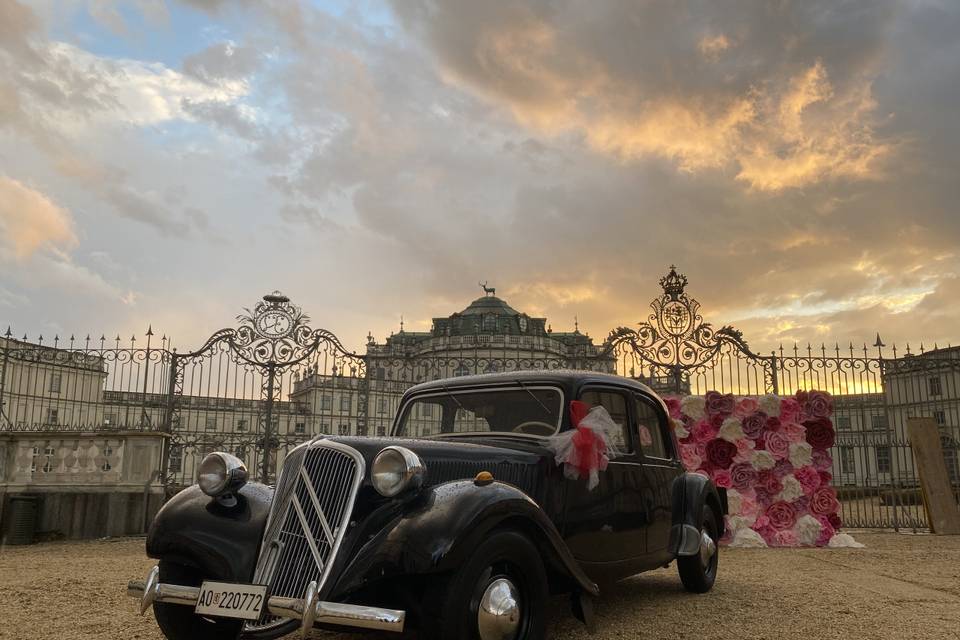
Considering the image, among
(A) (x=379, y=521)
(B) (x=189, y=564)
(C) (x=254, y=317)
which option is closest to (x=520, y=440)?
(A) (x=379, y=521)

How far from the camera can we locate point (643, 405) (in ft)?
17.5

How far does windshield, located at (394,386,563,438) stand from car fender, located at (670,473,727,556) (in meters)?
1.81

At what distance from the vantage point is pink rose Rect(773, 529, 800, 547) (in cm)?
1002

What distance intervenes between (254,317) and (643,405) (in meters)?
8.74

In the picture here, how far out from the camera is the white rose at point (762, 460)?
1014 centimetres

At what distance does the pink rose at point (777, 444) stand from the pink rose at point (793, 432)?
0.24 ft

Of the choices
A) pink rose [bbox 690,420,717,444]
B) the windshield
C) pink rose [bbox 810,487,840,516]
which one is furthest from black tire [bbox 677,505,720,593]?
pink rose [bbox 810,487,840,516]

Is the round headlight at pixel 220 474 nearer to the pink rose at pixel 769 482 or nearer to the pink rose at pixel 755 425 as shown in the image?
the pink rose at pixel 755 425

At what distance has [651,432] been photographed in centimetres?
539

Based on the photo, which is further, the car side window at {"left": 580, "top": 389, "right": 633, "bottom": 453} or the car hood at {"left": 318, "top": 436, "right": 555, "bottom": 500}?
the car side window at {"left": 580, "top": 389, "right": 633, "bottom": 453}

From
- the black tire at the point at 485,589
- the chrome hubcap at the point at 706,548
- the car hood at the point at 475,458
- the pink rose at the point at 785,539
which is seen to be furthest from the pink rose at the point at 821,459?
the black tire at the point at 485,589

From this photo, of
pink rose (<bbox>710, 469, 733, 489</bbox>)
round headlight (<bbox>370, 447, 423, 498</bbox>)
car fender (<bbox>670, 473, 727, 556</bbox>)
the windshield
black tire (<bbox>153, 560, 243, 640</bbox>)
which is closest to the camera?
round headlight (<bbox>370, 447, 423, 498</bbox>)

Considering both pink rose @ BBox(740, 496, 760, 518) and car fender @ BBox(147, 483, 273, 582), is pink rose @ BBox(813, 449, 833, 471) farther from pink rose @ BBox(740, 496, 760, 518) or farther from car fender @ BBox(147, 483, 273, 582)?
car fender @ BBox(147, 483, 273, 582)

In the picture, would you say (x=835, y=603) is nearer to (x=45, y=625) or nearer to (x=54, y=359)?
(x=45, y=625)
